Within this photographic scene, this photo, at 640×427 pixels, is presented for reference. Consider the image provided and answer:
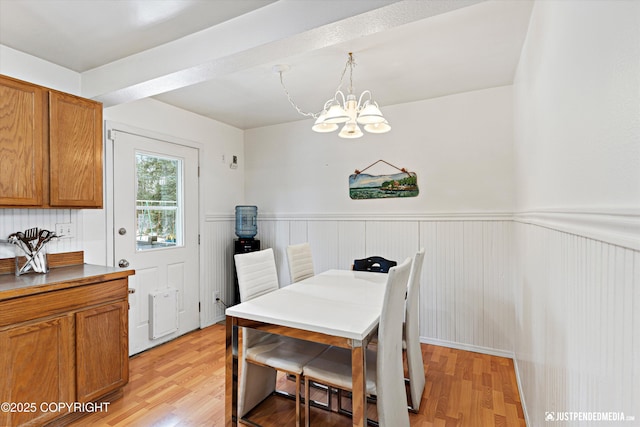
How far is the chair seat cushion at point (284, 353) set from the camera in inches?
69.8

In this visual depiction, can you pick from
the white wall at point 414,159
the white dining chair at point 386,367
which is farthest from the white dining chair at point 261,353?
the white wall at point 414,159

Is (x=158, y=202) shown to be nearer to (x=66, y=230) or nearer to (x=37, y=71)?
(x=66, y=230)

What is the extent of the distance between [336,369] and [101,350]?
5.26ft

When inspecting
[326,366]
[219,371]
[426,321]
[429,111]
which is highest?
[429,111]

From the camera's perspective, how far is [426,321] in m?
3.15

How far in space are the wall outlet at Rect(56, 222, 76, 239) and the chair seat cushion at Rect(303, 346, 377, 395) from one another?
2.11 m

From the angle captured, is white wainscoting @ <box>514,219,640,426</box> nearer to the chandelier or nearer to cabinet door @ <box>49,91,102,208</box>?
the chandelier

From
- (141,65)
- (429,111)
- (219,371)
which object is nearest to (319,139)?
(429,111)

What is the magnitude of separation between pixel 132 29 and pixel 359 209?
2.47 m

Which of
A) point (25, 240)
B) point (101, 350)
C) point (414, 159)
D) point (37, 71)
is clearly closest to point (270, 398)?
point (101, 350)

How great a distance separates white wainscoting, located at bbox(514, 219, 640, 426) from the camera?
2.01 ft

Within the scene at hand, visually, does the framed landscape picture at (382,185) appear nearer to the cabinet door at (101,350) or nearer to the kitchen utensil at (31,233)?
the cabinet door at (101,350)

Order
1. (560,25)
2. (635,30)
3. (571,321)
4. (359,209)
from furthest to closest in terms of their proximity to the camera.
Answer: (359,209)
(560,25)
(571,321)
(635,30)

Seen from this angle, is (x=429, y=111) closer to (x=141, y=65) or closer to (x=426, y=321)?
(x=426, y=321)
